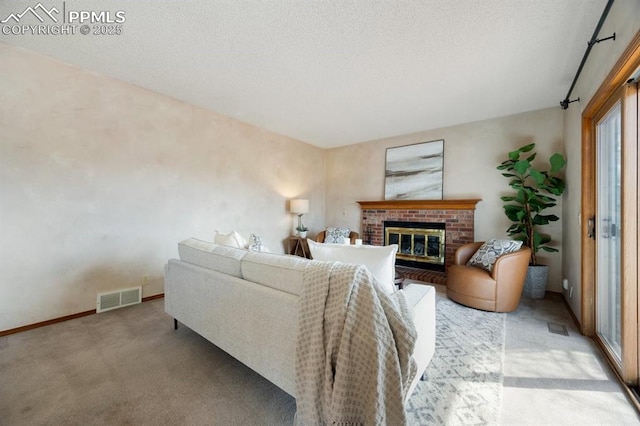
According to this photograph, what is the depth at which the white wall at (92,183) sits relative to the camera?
7.46 feet

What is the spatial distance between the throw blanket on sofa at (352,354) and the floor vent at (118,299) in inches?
106

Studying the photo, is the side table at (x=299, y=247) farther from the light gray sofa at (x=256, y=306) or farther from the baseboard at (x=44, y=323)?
the baseboard at (x=44, y=323)

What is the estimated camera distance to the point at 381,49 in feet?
7.23

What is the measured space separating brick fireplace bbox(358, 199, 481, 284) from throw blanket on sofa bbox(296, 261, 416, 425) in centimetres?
318

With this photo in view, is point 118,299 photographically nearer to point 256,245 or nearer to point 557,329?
point 256,245

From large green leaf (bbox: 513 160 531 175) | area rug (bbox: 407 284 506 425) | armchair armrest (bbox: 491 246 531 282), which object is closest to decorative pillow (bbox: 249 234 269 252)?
area rug (bbox: 407 284 506 425)

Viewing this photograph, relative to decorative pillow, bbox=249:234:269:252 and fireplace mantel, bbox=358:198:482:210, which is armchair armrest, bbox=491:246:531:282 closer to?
fireplace mantel, bbox=358:198:482:210

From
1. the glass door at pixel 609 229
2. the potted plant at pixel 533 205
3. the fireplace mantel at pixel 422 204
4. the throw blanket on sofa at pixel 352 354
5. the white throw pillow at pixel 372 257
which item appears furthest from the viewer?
the fireplace mantel at pixel 422 204

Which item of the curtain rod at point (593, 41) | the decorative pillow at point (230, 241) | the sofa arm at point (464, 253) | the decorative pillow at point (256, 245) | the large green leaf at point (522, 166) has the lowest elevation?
the sofa arm at point (464, 253)

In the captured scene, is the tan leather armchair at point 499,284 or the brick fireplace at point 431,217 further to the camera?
the brick fireplace at point 431,217

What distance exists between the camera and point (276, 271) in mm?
1414

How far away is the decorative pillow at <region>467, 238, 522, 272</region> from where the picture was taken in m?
2.89

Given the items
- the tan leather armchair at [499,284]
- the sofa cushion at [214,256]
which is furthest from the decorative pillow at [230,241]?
the tan leather armchair at [499,284]

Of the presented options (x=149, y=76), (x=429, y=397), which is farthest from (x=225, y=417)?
(x=149, y=76)
